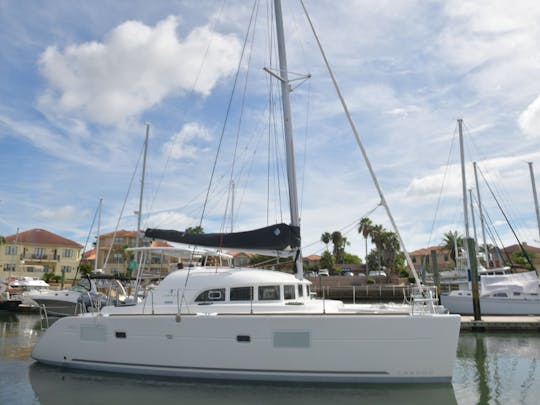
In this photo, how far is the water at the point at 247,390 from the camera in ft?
24.5

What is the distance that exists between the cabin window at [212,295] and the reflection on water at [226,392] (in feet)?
5.83

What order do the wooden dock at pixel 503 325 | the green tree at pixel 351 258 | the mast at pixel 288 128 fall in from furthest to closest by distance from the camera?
the green tree at pixel 351 258 < the wooden dock at pixel 503 325 < the mast at pixel 288 128

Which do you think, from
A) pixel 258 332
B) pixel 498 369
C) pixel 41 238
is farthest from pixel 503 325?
pixel 41 238

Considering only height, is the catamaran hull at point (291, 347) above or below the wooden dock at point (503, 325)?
above

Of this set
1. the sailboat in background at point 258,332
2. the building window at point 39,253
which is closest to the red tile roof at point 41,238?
the building window at point 39,253

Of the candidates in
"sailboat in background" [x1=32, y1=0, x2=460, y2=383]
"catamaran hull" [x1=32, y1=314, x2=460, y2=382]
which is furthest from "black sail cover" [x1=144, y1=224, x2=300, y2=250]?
"catamaran hull" [x1=32, y1=314, x2=460, y2=382]

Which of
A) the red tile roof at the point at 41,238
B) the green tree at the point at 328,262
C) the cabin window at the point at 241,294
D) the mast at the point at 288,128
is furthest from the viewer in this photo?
the green tree at the point at 328,262

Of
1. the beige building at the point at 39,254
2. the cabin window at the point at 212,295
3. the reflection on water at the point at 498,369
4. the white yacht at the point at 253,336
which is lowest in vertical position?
the reflection on water at the point at 498,369

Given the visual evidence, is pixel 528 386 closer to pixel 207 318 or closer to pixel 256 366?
pixel 256 366

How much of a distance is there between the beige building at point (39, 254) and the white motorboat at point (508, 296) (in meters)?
44.1

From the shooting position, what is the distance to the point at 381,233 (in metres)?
47.4

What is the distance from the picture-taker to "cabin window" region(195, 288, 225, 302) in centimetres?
940

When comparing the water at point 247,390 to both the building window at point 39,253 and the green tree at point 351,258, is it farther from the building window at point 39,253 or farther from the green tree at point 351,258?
the green tree at point 351,258

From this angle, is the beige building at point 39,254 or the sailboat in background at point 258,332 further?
the beige building at point 39,254
